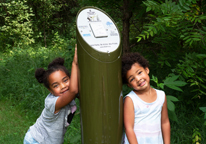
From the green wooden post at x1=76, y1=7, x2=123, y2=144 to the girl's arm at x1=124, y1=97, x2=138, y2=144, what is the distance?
0.23ft

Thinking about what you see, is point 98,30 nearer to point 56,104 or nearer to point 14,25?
point 56,104

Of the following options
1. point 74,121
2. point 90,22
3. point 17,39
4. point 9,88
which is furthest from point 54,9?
point 90,22

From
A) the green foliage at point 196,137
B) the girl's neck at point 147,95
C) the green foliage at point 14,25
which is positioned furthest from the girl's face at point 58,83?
the green foliage at point 14,25

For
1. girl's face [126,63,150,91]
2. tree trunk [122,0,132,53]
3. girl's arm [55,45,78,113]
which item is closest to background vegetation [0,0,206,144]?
tree trunk [122,0,132,53]

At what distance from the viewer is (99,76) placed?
164 cm

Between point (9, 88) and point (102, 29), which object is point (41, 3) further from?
point (102, 29)

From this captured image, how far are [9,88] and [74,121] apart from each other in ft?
7.37

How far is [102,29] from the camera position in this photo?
1710 mm

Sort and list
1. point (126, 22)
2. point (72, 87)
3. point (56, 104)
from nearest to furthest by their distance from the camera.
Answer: point (72, 87) < point (56, 104) < point (126, 22)

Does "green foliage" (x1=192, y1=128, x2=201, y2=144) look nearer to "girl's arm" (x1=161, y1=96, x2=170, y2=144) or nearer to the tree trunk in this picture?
"girl's arm" (x1=161, y1=96, x2=170, y2=144)

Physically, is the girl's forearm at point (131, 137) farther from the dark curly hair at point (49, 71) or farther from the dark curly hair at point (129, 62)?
the dark curly hair at point (49, 71)

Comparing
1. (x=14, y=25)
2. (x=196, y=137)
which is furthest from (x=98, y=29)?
(x=14, y=25)

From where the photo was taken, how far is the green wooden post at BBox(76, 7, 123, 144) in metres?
1.62

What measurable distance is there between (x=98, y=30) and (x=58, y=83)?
0.60 meters
